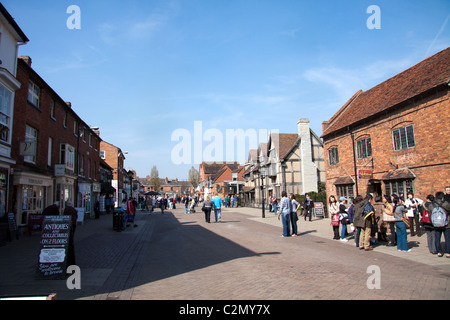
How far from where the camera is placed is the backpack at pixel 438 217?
8398 mm

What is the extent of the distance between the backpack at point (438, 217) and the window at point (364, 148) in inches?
454

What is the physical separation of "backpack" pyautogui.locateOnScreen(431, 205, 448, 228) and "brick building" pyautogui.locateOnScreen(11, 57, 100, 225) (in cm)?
1551

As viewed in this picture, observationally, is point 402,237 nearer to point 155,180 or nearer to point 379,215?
point 379,215

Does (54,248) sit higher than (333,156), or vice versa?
(333,156)

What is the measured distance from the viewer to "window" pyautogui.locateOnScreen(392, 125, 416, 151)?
16172mm

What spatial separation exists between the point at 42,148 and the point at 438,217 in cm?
1821

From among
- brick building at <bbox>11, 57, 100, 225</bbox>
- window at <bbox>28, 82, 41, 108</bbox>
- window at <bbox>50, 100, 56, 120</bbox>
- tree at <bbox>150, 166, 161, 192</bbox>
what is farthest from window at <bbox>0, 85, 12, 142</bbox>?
tree at <bbox>150, 166, 161, 192</bbox>

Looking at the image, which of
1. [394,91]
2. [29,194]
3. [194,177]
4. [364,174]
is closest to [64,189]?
[29,194]

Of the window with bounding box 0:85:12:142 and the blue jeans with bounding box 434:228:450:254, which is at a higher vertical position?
the window with bounding box 0:85:12:142

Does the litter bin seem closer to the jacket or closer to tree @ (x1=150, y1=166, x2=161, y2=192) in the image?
the jacket

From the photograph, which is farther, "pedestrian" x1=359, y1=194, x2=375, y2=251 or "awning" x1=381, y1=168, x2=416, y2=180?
"awning" x1=381, y1=168, x2=416, y2=180

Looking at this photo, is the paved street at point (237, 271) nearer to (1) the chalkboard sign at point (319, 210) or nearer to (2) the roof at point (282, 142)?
(1) the chalkboard sign at point (319, 210)

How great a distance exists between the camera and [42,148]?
56.4 feet
